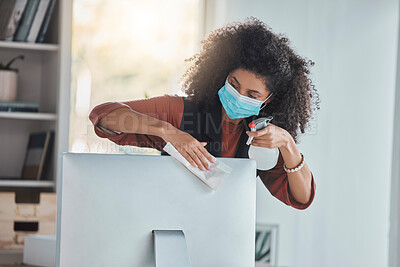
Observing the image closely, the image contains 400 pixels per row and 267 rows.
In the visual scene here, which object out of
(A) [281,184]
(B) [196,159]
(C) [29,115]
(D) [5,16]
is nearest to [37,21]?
(D) [5,16]

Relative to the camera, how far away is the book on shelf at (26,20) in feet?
8.50

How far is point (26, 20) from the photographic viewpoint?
8.57 feet

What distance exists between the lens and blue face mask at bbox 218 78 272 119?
214cm

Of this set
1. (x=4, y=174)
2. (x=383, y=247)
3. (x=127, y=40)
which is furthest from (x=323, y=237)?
(x=4, y=174)

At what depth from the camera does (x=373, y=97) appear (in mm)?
2934

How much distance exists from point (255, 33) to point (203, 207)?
1206 mm

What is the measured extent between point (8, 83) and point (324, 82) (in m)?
Result: 1.58

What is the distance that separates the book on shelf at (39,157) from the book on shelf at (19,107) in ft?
0.44

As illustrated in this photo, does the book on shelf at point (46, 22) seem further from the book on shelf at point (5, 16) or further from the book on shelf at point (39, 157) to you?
the book on shelf at point (39, 157)

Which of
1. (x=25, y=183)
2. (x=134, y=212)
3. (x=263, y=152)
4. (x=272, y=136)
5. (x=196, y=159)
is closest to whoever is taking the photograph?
(x=134, y=212)

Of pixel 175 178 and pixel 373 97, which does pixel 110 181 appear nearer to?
pixel 175 178

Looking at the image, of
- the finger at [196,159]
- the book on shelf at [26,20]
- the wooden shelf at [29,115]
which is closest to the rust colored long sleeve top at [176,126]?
the wooden shelf at [29,115]

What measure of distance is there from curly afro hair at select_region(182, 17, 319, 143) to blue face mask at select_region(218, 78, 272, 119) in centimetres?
6

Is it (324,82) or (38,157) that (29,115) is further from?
(324,82)
